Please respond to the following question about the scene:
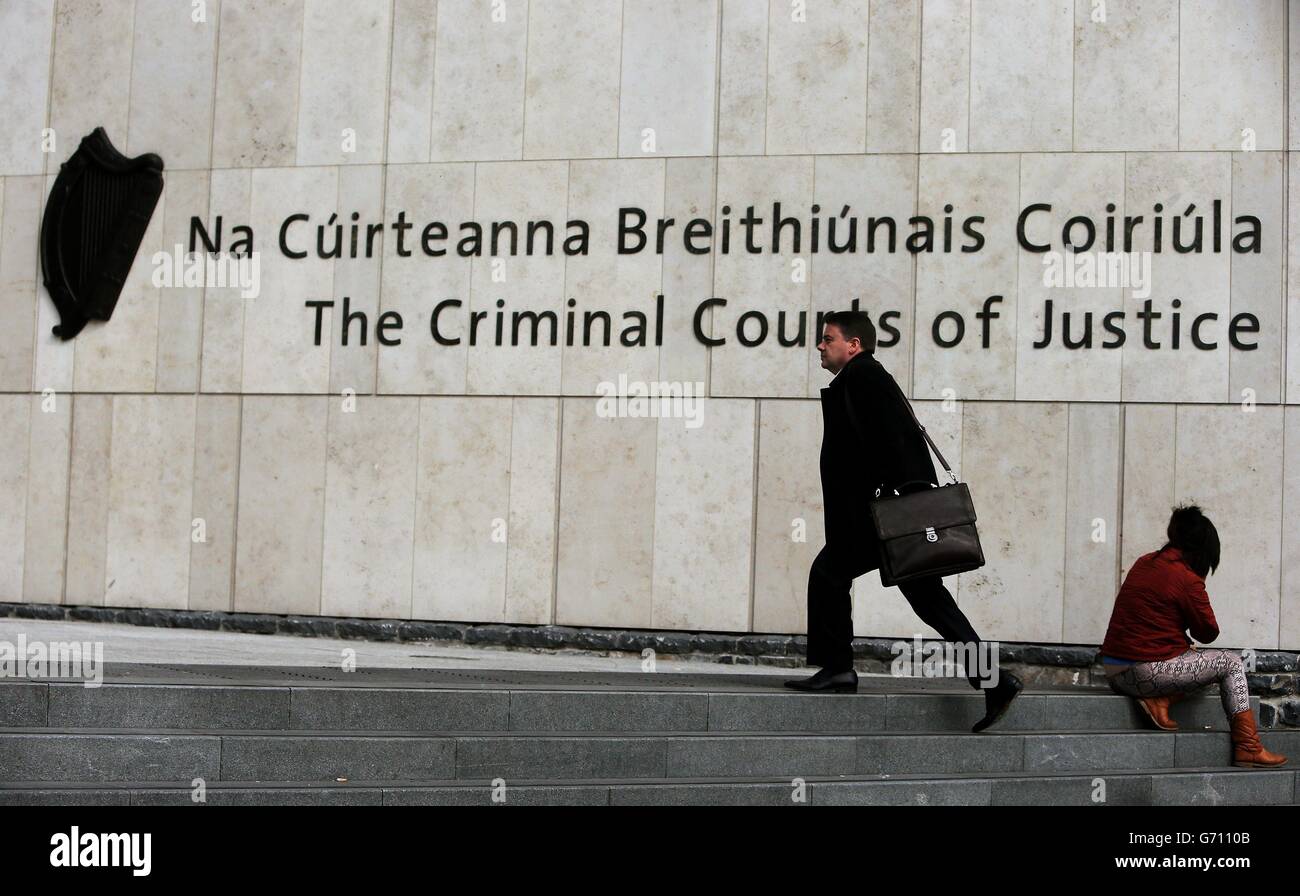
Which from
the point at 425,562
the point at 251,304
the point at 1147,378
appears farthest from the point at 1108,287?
the point at 251,304

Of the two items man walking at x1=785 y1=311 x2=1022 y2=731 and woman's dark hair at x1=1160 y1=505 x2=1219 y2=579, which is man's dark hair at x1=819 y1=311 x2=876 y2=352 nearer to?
man walking at x1=785 y1=311 x2=1022 y2=731

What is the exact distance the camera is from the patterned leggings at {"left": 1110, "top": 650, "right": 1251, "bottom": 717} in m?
7.46

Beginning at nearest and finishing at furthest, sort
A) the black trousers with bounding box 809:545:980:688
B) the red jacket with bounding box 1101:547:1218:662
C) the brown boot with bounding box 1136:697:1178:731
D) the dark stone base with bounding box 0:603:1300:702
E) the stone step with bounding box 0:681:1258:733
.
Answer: the stone step with bounding box 0:681:1258:733
the black trousers with bounding box 809:545:980:688
the red jacket with bounding box 1101:547:1218:662
the brown boot with bounding box 1136:697:1178:731
the dark stone base with bounding box 0:603:1300:702

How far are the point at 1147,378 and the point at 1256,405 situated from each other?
0.68 metres

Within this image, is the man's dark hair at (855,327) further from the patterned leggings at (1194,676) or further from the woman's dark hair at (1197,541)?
the patterned leggings at (1194,676)

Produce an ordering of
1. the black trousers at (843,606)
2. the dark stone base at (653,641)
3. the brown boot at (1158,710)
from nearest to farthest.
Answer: the black trousers at (843,606), the brown boot at (1158,710), the dark stone base at (653,641)

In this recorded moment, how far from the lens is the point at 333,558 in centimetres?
1054

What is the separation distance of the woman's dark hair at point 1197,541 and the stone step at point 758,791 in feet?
3.37

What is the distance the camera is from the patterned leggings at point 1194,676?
7457 mm

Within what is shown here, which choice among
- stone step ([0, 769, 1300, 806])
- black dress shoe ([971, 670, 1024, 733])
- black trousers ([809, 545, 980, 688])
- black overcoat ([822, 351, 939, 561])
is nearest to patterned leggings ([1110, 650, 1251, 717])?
stone step ([0, 769, 1300, 806])

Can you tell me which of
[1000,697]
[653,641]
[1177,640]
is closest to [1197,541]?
[1177,640]

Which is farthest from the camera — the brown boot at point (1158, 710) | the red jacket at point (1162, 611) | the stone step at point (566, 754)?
the brown boot at point (1158, 710)

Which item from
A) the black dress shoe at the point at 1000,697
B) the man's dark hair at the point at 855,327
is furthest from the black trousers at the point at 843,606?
the man's dark hair at the point at 855,327

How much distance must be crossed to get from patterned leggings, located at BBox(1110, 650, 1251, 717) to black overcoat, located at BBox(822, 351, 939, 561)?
1.67m
